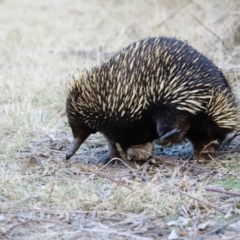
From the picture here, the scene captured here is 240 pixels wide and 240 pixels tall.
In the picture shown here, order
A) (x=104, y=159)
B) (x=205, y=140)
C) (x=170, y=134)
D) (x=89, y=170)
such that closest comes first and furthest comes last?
(x=89, y=170) → (x=170, y=134) → (x=205, y=140) → (x=104, y=159)

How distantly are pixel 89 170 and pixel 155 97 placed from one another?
84 centimetres

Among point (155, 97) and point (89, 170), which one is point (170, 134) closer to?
point (155, 97)

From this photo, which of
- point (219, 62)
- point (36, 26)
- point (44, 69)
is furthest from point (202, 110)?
point (36, 26)

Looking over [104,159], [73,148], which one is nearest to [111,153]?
[104,159]

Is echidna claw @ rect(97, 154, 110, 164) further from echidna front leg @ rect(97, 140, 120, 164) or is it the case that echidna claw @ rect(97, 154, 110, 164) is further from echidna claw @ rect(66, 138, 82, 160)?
echidna claw @ rect(66, 138, 82, 160)

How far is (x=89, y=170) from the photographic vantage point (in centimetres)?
433

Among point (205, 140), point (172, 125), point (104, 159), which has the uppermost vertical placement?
point (172, 125)

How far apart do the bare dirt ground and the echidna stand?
0.26 meters

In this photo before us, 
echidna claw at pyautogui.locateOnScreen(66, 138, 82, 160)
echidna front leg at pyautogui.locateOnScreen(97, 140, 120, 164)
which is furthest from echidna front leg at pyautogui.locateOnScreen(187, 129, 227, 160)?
echidna claw at pyautogui.locateOnScreen(66, 138, 82, 160)

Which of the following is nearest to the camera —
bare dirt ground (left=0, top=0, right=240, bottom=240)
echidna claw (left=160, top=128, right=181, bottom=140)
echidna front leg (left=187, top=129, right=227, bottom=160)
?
bare dirt ground (left=0, top=0, right=240, bottom=240)

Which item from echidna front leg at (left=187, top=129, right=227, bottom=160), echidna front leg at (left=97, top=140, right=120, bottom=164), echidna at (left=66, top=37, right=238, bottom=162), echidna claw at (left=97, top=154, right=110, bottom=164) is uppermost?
echidna at (left=66, top=37, right=238, bottom=162)

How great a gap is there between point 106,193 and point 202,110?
1.07m

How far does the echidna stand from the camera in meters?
4.82

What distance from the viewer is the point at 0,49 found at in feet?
30.8
